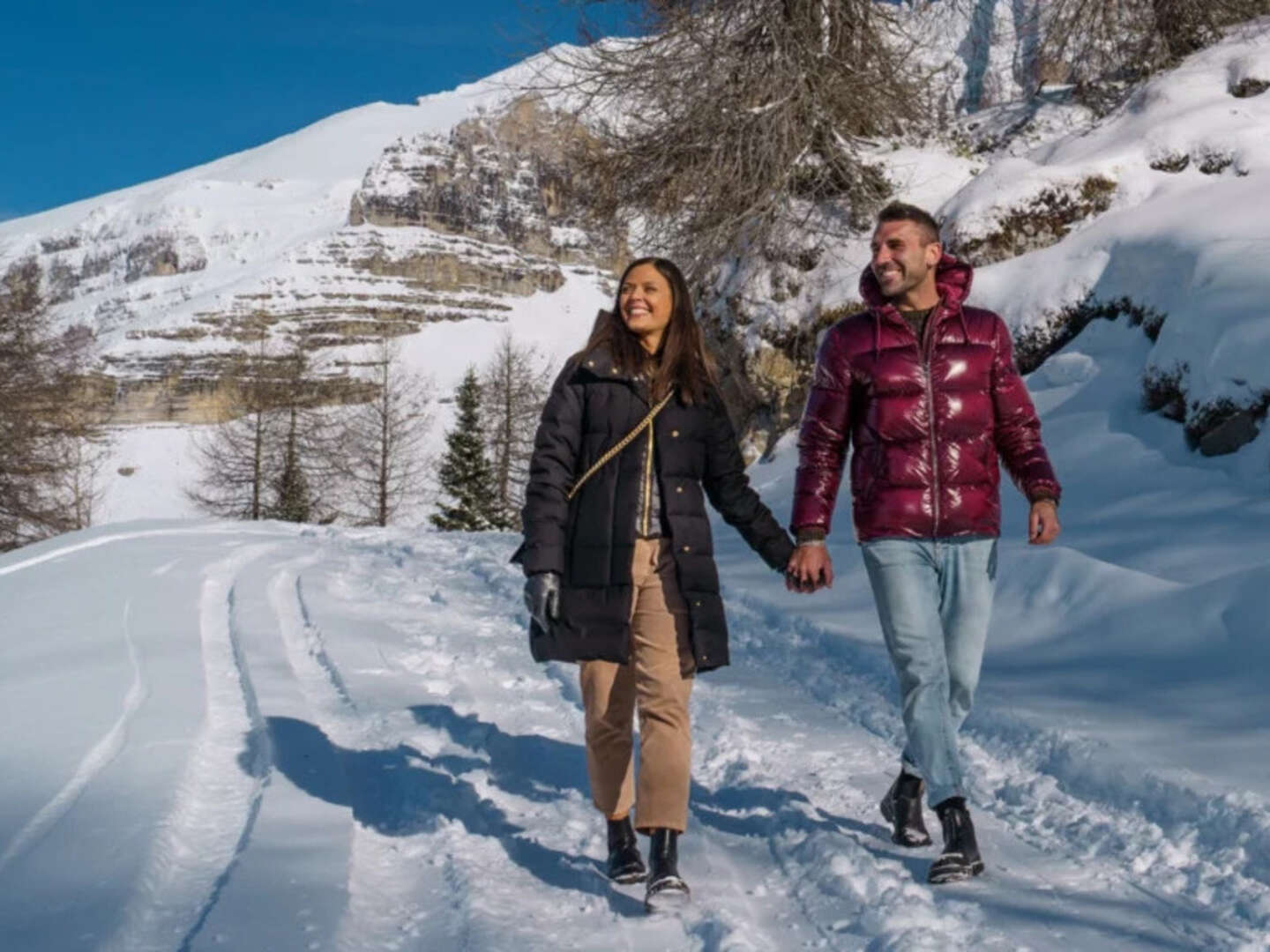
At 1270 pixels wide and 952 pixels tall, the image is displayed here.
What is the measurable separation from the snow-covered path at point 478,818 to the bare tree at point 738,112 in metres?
7.59

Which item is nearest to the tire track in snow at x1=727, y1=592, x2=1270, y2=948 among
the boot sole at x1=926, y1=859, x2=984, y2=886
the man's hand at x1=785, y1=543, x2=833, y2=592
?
the boot sole at x1=926, y1=859, x2=984, y2=886

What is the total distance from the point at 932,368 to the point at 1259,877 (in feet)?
5.71

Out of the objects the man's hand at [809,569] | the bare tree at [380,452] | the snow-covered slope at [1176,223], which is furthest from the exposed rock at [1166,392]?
the bare tree at [380,452]

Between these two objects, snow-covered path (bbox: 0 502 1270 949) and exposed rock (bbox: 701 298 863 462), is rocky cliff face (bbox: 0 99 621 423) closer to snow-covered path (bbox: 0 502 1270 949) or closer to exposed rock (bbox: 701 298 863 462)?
exposed rock (bbox: 701 298 863 462)

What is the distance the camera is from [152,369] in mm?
119875

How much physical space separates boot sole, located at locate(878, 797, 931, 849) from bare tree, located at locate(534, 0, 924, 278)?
9979mm

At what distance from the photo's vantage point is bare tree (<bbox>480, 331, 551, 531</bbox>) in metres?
35.2

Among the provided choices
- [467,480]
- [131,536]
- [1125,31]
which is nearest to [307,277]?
[467,480]

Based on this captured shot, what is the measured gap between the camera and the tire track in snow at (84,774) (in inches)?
133

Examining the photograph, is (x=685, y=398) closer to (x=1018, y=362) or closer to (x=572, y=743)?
(x=572, y=743)

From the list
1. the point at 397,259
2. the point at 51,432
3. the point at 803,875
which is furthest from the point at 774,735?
the point at 397,259

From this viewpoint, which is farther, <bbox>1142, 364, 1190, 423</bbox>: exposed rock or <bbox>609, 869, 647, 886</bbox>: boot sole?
<bbox>1142, 364, 1190, 423</bbox>: exposed rock

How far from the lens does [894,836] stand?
3596 millimetres

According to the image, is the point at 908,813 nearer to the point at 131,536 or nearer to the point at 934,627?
the point at 934,627
